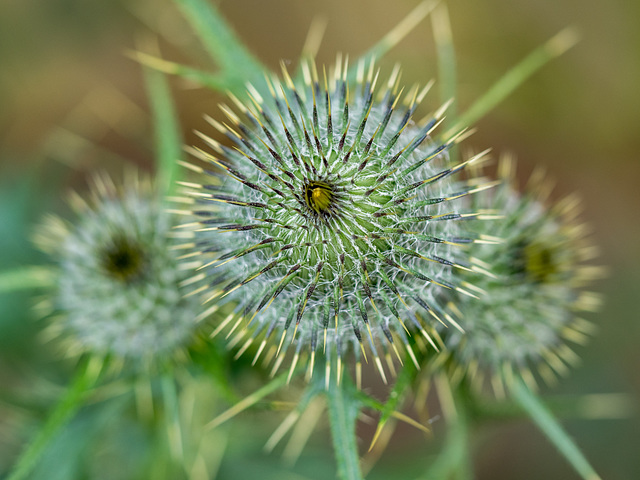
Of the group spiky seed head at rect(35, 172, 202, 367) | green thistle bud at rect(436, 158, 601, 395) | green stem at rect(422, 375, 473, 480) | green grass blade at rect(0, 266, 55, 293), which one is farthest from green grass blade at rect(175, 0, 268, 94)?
green stem at rect(422, 375, 473, 480)

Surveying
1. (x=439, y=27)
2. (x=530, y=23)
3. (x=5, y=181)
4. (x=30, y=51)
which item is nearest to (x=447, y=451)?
(x=439, y=27)

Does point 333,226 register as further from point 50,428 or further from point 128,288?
point 50,428

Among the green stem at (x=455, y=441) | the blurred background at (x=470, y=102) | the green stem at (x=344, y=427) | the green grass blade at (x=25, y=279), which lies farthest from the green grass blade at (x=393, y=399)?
the blurred background at (x=470, y=102)

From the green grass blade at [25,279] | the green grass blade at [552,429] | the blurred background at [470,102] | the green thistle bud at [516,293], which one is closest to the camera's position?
the green grass blade at [552,429]

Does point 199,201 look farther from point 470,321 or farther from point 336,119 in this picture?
point 470,321

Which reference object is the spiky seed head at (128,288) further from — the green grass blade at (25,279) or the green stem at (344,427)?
the green stem at (344,427)

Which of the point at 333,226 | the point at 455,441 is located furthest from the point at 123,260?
the point at 455,441

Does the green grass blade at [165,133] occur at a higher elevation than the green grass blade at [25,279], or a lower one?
higher
